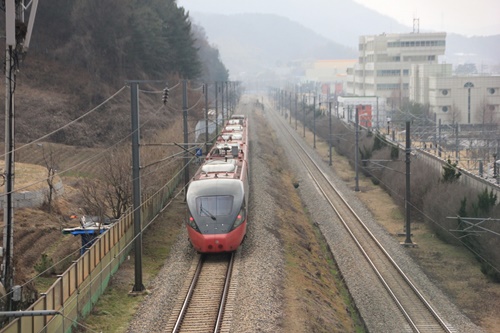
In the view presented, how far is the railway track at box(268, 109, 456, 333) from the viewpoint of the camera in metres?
23.2

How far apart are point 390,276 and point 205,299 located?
10248 millimetres

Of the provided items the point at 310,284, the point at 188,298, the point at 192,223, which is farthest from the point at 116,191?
the point at 188,298

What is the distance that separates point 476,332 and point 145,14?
5826 centimetres

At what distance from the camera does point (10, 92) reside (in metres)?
16.4

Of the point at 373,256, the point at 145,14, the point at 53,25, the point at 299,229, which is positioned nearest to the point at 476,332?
the point at 373,256

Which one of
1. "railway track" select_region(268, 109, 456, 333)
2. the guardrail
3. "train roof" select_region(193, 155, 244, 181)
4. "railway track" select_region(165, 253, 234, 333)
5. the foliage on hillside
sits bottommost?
"railway track" select_region(268, 109, 456, 333)

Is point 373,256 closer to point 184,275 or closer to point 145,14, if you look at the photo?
point 184,275

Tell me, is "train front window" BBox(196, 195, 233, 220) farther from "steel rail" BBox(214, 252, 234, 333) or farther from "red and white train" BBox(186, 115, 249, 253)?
"steel rail" BBox(214, 252, 234, 333)

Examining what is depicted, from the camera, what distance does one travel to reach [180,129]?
50.2 meters

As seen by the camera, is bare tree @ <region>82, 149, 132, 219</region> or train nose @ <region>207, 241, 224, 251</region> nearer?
train nose @ <region>207, 241, 224, 251</region>

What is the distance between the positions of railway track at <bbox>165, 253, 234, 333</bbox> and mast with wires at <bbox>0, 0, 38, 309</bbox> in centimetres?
428

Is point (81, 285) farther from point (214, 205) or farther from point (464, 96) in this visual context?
point (464, 96)

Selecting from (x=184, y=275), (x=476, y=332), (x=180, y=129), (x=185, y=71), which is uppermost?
(x=185, y=71)

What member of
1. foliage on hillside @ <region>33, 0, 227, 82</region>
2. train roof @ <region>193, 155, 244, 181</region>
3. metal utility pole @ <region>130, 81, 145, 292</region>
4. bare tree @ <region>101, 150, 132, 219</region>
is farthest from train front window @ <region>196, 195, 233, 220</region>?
foliage on hillside @ <region>33, 0, 227, 82</region>
